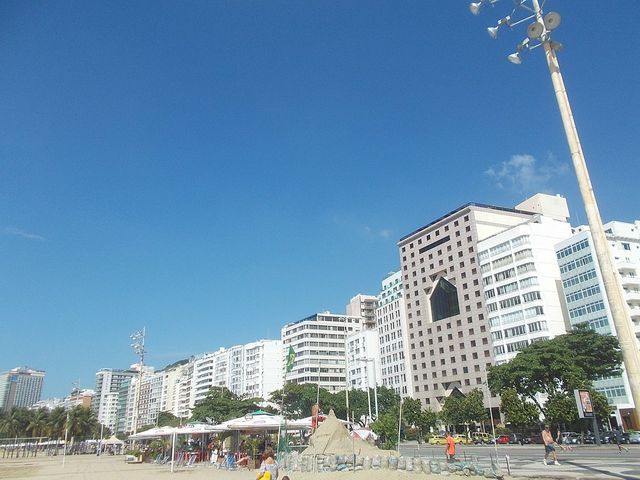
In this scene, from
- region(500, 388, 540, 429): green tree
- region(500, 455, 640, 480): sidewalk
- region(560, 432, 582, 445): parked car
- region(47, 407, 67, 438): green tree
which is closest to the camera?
region(500, 455, 640, 480): sidewalk

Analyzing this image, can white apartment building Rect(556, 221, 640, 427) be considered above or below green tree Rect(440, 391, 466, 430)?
above

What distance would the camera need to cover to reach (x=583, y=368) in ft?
172

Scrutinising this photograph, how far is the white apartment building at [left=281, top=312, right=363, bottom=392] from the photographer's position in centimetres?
12217

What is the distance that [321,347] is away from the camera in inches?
4966

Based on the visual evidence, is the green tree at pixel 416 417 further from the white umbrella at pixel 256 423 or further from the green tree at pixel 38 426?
the green tree at pixel 38 426

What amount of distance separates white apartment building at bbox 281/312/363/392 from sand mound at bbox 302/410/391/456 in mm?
90954

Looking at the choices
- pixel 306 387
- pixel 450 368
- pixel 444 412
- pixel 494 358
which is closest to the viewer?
pixel 444 412

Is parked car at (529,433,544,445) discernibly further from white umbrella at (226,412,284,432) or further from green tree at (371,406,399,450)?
white umbrella at (226,412,284,432)

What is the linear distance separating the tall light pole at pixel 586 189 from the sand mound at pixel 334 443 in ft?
53.8

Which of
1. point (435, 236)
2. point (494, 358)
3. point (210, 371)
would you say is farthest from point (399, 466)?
point (210, 371)

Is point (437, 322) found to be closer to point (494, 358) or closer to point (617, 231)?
point (494, 358)

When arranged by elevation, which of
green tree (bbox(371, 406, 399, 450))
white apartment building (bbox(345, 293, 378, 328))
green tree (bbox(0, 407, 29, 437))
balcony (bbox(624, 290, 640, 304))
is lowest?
green tree (bbox(371, 406, 399, 450))

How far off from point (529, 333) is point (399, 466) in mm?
62635

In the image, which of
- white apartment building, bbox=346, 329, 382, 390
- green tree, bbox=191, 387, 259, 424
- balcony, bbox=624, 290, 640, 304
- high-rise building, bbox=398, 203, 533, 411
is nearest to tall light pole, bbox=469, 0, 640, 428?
balcony, bbox=624, 290, 640, 304
